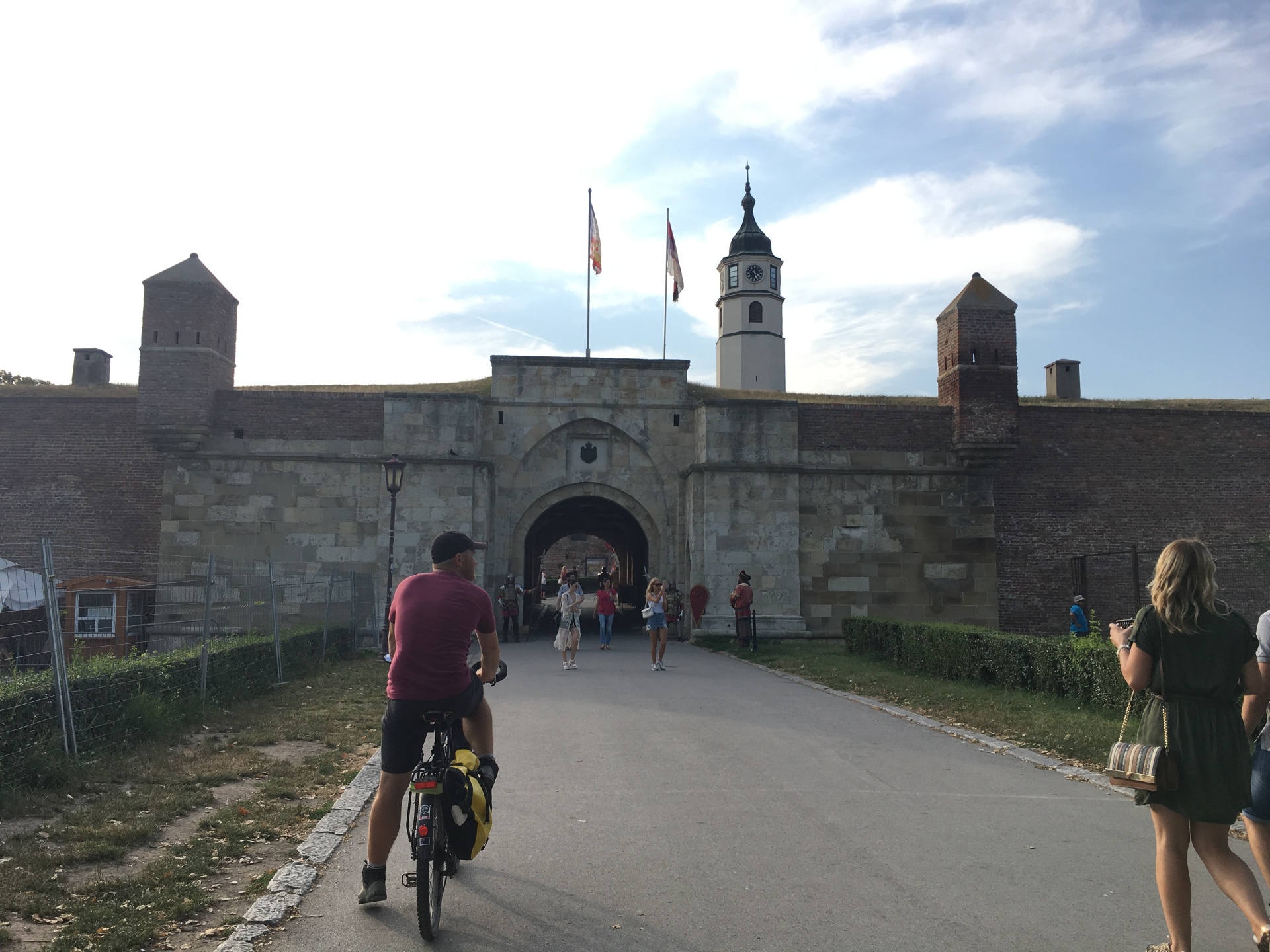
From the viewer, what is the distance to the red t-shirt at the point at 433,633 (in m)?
4.55

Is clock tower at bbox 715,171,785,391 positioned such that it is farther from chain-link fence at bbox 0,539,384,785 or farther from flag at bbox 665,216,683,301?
chain-link fence at bbox 0,539,384,785

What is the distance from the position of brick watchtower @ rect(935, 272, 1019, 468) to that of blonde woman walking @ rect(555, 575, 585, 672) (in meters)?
10.3

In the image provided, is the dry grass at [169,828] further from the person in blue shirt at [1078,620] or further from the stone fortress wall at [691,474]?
the person in blue shirt at [1078,620]

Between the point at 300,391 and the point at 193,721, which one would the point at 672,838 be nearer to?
the point at 193,721

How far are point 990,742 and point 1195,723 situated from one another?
16.9ft

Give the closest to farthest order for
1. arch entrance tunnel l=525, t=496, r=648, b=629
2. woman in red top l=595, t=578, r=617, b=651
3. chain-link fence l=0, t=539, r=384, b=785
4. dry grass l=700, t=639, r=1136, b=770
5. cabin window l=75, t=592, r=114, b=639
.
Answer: chain-link fence l=0, t=539, r=384, b=785, dry grass l=700, t=639, r=1136, b=770, cabin window l=75, t=592, r=114, b=639, woman in red top l=595, t=578, r=617, b=651, arch entrance tunnel l=525, t=496, r=648, b=629

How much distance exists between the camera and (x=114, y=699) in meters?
8.05

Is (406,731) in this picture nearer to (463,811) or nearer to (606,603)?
(463,811)

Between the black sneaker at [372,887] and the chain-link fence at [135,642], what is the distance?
10.7 ft

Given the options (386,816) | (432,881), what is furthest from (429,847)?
(386,816)

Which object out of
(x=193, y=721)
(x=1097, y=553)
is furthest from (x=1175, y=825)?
(x=1097, y=553)

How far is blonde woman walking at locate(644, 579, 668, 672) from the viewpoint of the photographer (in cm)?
1507

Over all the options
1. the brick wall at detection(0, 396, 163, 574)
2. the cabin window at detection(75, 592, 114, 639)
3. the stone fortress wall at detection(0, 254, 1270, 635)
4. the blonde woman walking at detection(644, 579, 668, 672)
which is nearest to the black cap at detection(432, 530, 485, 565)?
the cabin window at detection(75, 592, 114, 639)

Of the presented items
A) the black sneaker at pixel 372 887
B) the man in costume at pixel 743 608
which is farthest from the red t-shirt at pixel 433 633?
the man in costume at pixel 743 608
